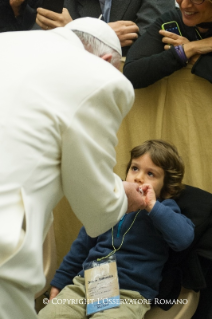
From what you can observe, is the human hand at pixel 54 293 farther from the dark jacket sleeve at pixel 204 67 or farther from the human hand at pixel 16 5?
the human hand at pixel 16 5

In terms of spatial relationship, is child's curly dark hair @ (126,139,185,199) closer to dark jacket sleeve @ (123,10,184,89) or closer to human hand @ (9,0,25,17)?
dark jacket sleeve @ (123,10,184,89)

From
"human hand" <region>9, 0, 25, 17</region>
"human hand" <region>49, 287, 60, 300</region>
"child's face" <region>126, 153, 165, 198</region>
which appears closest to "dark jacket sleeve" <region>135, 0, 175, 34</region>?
"human hand" <region>9, 0, 25, 17</region>

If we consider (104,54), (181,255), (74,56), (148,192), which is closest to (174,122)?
(148,192)

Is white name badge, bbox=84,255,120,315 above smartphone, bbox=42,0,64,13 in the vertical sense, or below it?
below

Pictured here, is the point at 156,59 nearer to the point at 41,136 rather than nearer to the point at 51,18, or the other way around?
the point at 51,18

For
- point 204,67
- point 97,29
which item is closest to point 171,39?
point 204,67

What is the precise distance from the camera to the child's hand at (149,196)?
1694 mm

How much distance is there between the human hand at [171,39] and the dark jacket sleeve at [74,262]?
0.99 meters

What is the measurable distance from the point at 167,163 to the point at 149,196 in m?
0.25

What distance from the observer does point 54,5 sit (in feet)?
7.34

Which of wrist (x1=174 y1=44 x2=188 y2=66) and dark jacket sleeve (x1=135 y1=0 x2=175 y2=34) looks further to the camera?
dark jacket sleeve (x1=135 y1=0 x2=175 y2=34)

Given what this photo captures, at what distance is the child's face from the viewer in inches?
73.1

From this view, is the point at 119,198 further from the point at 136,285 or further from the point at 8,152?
the point at 136,285

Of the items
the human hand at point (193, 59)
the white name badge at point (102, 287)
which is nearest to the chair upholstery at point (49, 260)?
the white name badge at point (102, 287)
